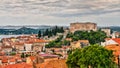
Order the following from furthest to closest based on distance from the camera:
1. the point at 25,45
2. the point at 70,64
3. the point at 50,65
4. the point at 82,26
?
the point at 82,26, the point at 25,45, the point at 50,65, the point at 70,64

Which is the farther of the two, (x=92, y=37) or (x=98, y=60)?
(x=92, y=37)

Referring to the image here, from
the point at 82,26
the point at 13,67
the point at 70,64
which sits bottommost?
the point at 82,26

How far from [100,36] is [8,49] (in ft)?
75.6

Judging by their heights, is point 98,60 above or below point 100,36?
above

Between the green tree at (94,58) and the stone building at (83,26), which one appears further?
the stone building at (83,26)

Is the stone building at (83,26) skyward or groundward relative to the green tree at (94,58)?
groundward

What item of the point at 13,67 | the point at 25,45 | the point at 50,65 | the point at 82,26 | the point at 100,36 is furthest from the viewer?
the point at 82,26

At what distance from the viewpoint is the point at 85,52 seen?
23.6 m

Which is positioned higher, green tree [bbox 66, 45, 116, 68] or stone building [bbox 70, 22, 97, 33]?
green tree [bbox 66, 45, 116, 68]

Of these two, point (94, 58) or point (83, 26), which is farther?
point (83, 26)

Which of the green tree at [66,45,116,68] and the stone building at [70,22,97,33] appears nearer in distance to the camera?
the green tree at [66,45,116,68]

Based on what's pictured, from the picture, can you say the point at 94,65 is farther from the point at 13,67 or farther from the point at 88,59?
the point at 13,67

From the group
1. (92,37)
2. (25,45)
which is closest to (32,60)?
(92,37)

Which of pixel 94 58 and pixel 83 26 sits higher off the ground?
pixel 94 58
